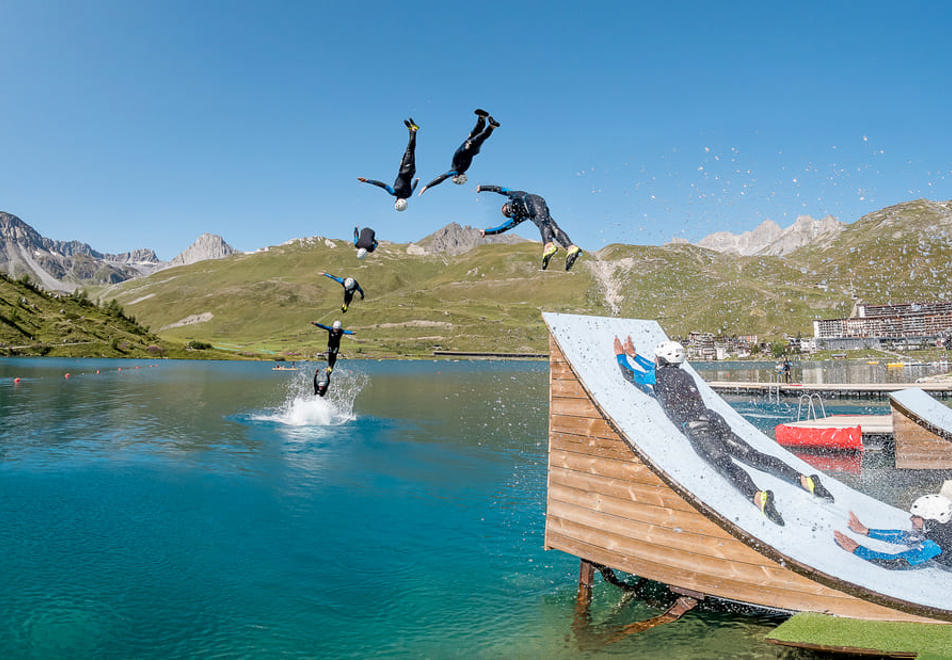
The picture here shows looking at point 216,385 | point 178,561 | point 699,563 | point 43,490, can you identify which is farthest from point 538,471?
point 216,385

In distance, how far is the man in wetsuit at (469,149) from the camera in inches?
402

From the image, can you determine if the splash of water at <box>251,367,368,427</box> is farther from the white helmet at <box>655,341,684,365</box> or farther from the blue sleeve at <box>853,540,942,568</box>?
the blue sleeve at <box>853,540,942,568</box>

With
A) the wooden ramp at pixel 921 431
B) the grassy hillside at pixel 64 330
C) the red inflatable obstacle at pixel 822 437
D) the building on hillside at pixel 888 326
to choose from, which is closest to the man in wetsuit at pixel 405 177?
the wooden ramp at pixel 921 431

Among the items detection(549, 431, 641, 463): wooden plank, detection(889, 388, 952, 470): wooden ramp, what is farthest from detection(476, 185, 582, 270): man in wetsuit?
detection(889, 388, 952, 470): wooden ramp

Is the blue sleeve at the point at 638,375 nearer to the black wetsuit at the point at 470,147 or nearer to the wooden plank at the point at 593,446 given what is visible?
the wooden plank at the point at 593,446

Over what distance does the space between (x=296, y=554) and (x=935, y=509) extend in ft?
55.5

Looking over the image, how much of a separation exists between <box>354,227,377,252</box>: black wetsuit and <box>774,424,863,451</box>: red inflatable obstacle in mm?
31768

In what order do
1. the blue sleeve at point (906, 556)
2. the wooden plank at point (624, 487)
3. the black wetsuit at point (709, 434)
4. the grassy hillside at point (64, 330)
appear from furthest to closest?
1. the grassy hillside at point (64, 330)
2. the black wetsuit at point (709, 434)
3. the blue sleeve at point (906, 556)
4. the wooden plank at point (624, 487)

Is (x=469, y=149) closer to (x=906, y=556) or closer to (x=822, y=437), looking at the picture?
(x=906, y=556)

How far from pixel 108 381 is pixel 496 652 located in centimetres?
9504

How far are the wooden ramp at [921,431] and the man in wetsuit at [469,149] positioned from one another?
1864 centimetres

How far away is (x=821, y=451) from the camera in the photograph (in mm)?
33031

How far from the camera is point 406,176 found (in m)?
11.2

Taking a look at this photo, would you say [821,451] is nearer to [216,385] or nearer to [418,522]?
[418,522]
